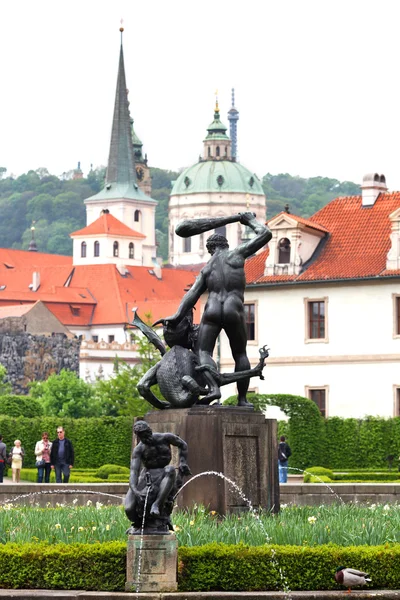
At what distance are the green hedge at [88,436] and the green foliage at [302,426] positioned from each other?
139 inches

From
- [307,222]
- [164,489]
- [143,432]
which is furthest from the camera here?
[307,222]

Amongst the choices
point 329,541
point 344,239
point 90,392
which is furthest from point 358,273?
point 329,541

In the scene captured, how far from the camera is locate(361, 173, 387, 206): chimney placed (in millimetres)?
59094

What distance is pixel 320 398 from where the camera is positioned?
57.6m

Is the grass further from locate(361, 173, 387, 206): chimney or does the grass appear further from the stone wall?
the stone wall

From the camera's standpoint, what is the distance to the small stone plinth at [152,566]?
15383 millimetres

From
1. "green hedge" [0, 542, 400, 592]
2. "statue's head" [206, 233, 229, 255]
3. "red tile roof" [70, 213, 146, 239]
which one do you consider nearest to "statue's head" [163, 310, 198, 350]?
"statue's head" [206, 233, 229, 255]

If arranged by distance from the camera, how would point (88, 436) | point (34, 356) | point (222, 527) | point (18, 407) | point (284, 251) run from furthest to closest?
1. point (34, 356)
2. point (284, 251)
3. point (18, 407)
4. point (88, 436)
5. point (222, 527)

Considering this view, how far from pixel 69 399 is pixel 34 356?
49.6 meters

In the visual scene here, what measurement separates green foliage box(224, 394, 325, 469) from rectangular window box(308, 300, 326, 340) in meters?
8.07

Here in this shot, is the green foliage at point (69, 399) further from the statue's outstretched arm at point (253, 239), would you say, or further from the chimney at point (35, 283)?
the chimney at point (35, 283)

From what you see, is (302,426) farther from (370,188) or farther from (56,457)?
(56,457)

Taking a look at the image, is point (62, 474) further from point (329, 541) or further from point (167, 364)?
point (329, 541)

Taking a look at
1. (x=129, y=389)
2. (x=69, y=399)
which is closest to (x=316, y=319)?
(x=129, y=389)
